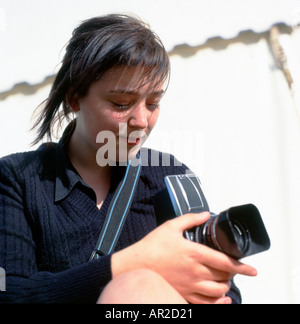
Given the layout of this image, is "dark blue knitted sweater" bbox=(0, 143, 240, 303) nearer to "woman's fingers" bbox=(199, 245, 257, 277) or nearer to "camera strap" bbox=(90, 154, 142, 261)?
"camera strap" bbox=(90, 154, 142, 261)

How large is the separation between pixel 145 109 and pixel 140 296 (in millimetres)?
405

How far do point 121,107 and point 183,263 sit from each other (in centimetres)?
36

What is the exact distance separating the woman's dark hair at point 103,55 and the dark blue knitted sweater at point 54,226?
0.16 metres

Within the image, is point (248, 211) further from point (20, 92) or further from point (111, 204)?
point (20, 92)

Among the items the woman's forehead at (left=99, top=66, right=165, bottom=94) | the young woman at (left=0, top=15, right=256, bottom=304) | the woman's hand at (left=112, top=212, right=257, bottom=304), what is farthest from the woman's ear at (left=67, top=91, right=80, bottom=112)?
the woman's hand at (left=112, top=212, right=257, bottom=304)

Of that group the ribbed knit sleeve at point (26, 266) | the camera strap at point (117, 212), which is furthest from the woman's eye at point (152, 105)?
the ribbed knit sleeve at point (26, 266)

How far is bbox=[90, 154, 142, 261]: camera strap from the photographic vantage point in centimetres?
75

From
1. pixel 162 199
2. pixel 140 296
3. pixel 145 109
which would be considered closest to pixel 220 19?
pixel 145 109

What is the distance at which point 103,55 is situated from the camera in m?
0.77

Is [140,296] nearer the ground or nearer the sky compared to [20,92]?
nearer the ground

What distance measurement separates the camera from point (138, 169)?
0.90 m

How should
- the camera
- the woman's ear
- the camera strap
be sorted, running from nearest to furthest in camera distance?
1. the camera
2. the camera strap
3. the woman's ear

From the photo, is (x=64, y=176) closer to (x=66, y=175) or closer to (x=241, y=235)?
(x=66, y=175)

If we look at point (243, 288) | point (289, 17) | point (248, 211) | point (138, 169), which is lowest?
point (243, 288)
